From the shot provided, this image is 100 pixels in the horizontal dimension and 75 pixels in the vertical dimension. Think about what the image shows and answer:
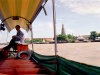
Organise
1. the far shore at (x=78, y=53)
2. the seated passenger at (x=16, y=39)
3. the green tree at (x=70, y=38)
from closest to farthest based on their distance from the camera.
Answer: the seated passenger at (x=16, y=39)
the far shore at (x=78, y=53)
the green tree at (x=70, y=38)

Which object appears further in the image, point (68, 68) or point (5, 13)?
point (5, 13)

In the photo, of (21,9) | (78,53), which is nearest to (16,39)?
(21,9)

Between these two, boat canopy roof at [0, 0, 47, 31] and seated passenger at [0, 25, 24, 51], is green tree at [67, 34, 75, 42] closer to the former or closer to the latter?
boat canopy roof at [0, 0, 47, 31]

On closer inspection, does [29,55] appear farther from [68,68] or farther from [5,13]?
[68,68]

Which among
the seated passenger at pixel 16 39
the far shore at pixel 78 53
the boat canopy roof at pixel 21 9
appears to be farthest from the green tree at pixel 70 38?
the seated passenger at pixel 16 39

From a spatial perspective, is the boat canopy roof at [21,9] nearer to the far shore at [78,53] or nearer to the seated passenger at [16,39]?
the seated passenger at [16,39]

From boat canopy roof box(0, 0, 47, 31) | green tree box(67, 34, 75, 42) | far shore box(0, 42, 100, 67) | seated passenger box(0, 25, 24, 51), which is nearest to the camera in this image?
boat canopy roof box(0, 0, 47, 31)

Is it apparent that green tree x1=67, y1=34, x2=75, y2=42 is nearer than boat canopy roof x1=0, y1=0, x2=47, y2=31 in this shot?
No

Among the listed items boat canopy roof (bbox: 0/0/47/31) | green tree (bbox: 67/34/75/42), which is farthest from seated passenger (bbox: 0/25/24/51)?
green tree (bbox: 67/34/75/42)

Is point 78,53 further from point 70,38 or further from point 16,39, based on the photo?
point 70,38

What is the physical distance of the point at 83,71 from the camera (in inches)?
94.4

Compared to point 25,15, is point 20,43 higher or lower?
lower

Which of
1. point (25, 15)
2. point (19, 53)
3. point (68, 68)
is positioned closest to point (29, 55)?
point (19, 53)

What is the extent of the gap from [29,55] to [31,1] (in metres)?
1.80
